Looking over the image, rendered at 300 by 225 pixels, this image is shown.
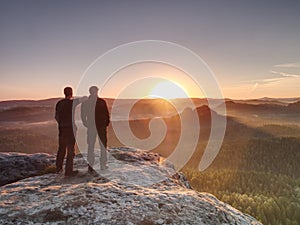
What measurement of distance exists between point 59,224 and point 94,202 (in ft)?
4.08

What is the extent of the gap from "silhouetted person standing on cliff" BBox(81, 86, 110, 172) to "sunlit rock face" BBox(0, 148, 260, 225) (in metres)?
1.66

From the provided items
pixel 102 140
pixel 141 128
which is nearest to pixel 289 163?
pixel 102 140

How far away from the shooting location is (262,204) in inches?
1258

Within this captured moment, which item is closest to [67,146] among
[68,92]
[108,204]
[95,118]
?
[95,118]

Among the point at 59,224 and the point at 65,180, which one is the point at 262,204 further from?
the point at 59,224

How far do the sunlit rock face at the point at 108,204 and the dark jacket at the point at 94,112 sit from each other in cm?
233

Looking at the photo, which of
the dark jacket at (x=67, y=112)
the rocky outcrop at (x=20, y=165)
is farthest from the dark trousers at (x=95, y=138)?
the rocky outcrop at (x=20, y=165)

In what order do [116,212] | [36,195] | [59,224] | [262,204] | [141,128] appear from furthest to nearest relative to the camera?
1. [141,128]
2. [262,204]
3. [36,195]
4. [116,212]
5. [59,224]

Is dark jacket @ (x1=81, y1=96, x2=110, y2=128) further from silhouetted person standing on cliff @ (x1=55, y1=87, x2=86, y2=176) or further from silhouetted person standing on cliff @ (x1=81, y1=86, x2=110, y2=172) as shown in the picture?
silhouetted person standing on cliff @ (x1=55, y1=87, x2=86, y2=176)

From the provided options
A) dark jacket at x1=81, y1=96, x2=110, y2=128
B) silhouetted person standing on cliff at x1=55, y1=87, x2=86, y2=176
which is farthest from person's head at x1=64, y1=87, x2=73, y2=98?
dark jacket at x1=81, y1=96, x2=110, y2=128

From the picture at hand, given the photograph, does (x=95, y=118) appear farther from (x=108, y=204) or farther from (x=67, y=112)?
(x=108, y=204)

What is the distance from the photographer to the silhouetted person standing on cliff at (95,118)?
13.3m

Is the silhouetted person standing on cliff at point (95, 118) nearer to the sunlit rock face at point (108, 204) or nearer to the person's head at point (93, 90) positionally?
the person's head at point (93, 90)

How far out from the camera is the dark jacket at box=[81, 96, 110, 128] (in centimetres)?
1331
